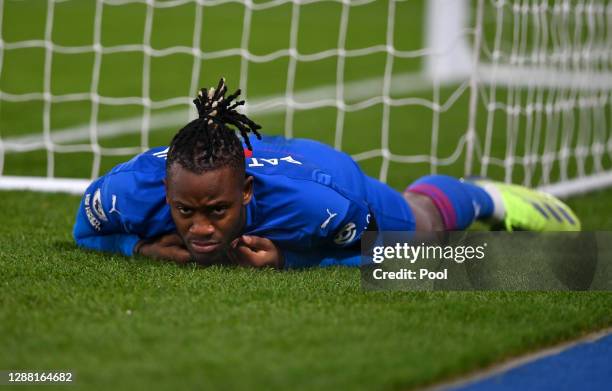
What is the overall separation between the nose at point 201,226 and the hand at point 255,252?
0.20 meters

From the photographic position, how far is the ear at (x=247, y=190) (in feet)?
12.3

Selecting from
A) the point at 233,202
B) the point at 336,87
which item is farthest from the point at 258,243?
the point at 336,87

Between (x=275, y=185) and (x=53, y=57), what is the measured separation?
275 inches

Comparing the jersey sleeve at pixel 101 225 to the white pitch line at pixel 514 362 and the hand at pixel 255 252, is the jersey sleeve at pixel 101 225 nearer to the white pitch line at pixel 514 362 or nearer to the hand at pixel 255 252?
the hand at pixel 255 252

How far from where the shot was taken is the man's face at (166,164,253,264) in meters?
3.61

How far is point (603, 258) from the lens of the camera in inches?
161

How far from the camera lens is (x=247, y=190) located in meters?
3.78

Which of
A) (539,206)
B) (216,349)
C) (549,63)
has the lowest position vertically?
(216,349)

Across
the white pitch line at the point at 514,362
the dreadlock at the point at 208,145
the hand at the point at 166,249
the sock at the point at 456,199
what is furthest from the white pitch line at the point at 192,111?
the white pitch line at the point at 514,362

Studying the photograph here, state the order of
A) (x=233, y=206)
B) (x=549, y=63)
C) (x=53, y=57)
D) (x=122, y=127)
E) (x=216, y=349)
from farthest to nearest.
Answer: (x=53, y=57) < (x=122, y=127) < (x=549, y=63) < (x=233, y=206) < (x=216, y=349)

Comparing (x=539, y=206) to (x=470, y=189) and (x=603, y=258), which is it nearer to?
(x=470, y=189)

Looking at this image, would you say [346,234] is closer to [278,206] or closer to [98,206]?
[278,206]

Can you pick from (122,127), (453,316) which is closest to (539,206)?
(453,316)

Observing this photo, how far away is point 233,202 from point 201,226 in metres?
0.13
